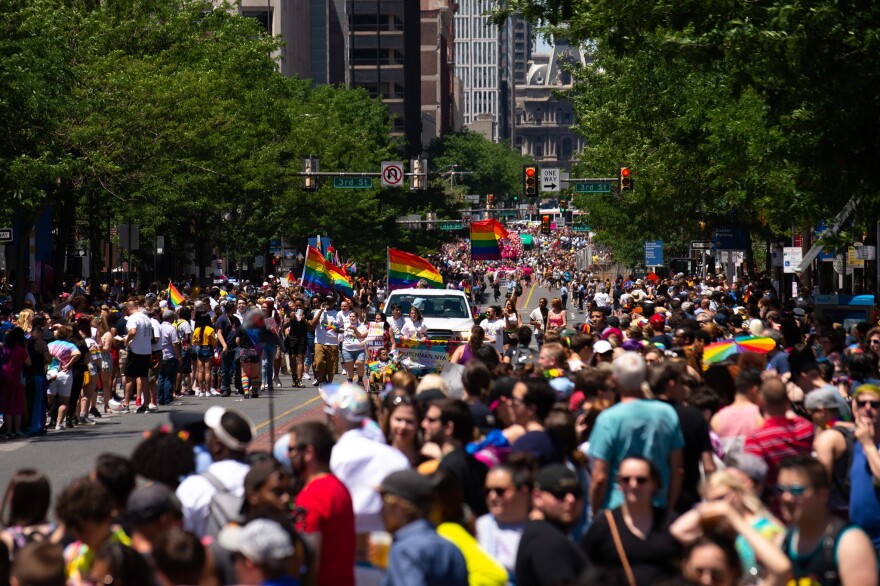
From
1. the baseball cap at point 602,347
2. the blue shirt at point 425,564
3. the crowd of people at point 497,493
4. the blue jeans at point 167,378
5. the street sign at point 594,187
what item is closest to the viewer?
the crowd of people at point 497,493

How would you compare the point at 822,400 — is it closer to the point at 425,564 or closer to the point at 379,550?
the point at 379,550

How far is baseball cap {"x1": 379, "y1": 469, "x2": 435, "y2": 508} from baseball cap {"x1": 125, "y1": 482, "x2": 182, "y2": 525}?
911 mm

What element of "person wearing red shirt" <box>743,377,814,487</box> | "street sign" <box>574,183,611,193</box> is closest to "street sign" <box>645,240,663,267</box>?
"street sign" <box>574,183,611,193</box>

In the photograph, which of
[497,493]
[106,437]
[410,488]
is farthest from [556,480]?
[106,437]

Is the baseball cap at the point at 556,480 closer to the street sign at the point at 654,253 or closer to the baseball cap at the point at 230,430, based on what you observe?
the baseball cap at the point at 230,430

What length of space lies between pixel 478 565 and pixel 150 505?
1.44 meters

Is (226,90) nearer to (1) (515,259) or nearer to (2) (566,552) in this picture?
(2) (566,552)

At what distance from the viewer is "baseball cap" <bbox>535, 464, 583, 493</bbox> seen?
23.9 feet

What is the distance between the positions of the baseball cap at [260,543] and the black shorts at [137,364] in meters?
19.0

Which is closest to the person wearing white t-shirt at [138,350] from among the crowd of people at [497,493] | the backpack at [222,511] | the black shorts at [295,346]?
the black shorts at [295,346]

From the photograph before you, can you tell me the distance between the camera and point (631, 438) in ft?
28.8

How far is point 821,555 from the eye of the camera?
710cm

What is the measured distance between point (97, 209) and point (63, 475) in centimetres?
2855

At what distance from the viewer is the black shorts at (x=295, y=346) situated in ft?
102
